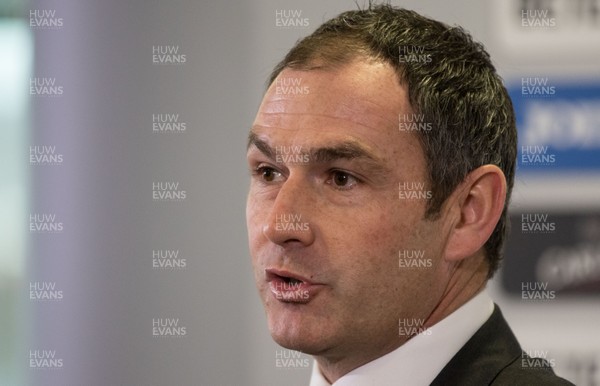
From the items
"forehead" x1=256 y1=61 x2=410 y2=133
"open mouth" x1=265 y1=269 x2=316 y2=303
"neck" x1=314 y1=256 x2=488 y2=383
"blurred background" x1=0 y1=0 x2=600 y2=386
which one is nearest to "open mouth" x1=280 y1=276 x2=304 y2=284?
"open mouth" x1=265 y1=269 x2=316 y2=303

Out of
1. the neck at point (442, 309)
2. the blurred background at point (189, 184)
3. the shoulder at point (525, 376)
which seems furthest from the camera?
the blurred background at point (189, 184)

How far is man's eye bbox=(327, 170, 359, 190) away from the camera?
154cm

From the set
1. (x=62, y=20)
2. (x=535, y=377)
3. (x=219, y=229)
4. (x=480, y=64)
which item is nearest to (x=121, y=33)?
(x=62, y=20)

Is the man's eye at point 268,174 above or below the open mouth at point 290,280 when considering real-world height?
above

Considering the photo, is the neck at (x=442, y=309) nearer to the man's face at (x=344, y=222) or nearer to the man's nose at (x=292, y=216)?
the man's face at (x=344, y=222)

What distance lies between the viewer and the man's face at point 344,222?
1511 mm

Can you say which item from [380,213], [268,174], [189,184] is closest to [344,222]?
[380,213]

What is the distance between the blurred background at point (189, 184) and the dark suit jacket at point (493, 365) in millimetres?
1283

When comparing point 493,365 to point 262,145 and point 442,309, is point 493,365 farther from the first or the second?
point 262,145

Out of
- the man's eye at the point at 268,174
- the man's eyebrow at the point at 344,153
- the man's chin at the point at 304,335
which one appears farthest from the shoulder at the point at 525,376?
the man's eye at the point at 268,174

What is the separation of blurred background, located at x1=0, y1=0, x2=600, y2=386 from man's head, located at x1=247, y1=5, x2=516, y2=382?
1235mm

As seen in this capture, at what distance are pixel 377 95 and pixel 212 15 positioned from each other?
162cm

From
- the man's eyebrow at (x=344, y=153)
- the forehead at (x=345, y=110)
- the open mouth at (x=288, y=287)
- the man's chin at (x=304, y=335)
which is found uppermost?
the forehead at (x=345, y=110)

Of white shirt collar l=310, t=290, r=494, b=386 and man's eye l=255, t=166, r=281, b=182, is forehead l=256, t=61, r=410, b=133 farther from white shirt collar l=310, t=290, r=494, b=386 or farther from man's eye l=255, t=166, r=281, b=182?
white shirt collar l=310, t=290, r=494, b=386
